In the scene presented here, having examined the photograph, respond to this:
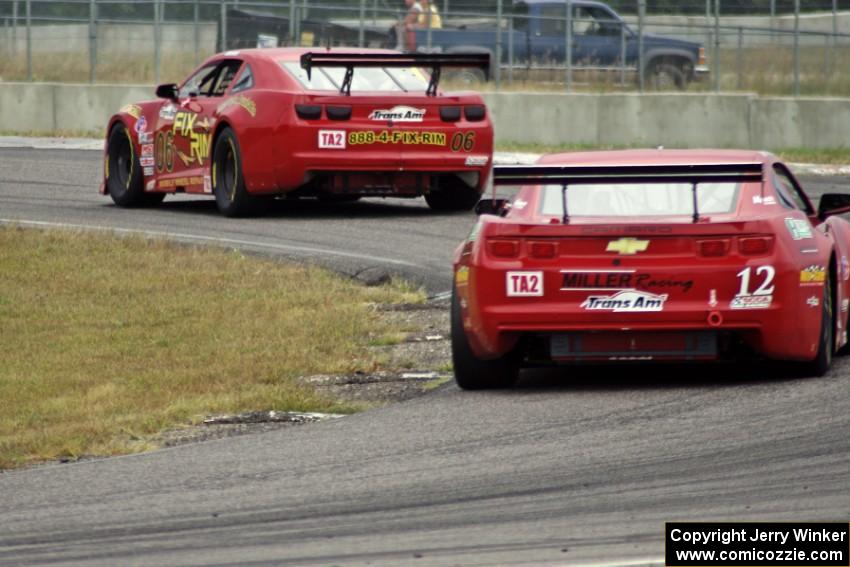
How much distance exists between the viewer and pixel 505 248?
901 centimetres

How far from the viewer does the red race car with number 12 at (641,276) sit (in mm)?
8789

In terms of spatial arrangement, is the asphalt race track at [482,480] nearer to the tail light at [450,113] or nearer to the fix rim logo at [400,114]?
the fix rim logo at [400,114]

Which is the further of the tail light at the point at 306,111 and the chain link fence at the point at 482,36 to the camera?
the chain link fence at the point at 482,36

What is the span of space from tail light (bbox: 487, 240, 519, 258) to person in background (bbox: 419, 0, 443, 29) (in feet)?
67.3

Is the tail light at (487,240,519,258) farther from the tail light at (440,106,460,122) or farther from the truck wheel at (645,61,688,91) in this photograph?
the truck wheel at (645,61,688,91)

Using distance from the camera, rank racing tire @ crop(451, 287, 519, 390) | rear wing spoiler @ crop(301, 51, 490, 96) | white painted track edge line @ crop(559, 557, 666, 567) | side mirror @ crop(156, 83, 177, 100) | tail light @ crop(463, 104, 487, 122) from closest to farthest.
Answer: white painted track edge line @ crop(559, 557, 666, 567) → racing tire @ crop(451, 287, 519, 390) → rear wing spoiler @ crop(301, 51, 490, 96) → tail light @ crop(463, 104, 487, 122) → side mirror @ crop(156, 83, 177, 100)

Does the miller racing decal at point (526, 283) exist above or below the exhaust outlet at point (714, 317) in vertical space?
above

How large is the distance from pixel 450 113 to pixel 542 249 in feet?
24.9

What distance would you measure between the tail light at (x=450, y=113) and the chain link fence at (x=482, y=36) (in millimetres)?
11014

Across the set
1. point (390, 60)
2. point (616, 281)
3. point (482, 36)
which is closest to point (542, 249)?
point (616, 281)

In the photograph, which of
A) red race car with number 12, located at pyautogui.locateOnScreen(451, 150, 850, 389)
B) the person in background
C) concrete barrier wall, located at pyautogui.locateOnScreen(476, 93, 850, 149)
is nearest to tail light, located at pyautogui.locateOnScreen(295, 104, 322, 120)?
red race car with number 12, located at pyautogui.locateOnScreen(451, 150, 850, 389)

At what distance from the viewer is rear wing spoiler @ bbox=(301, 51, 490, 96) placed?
1536 cm

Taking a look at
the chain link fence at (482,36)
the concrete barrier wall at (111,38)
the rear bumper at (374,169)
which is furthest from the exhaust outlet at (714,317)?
the concrete barrier wall at (111,38)

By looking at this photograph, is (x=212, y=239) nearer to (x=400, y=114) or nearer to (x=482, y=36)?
(x=400, y=114)
